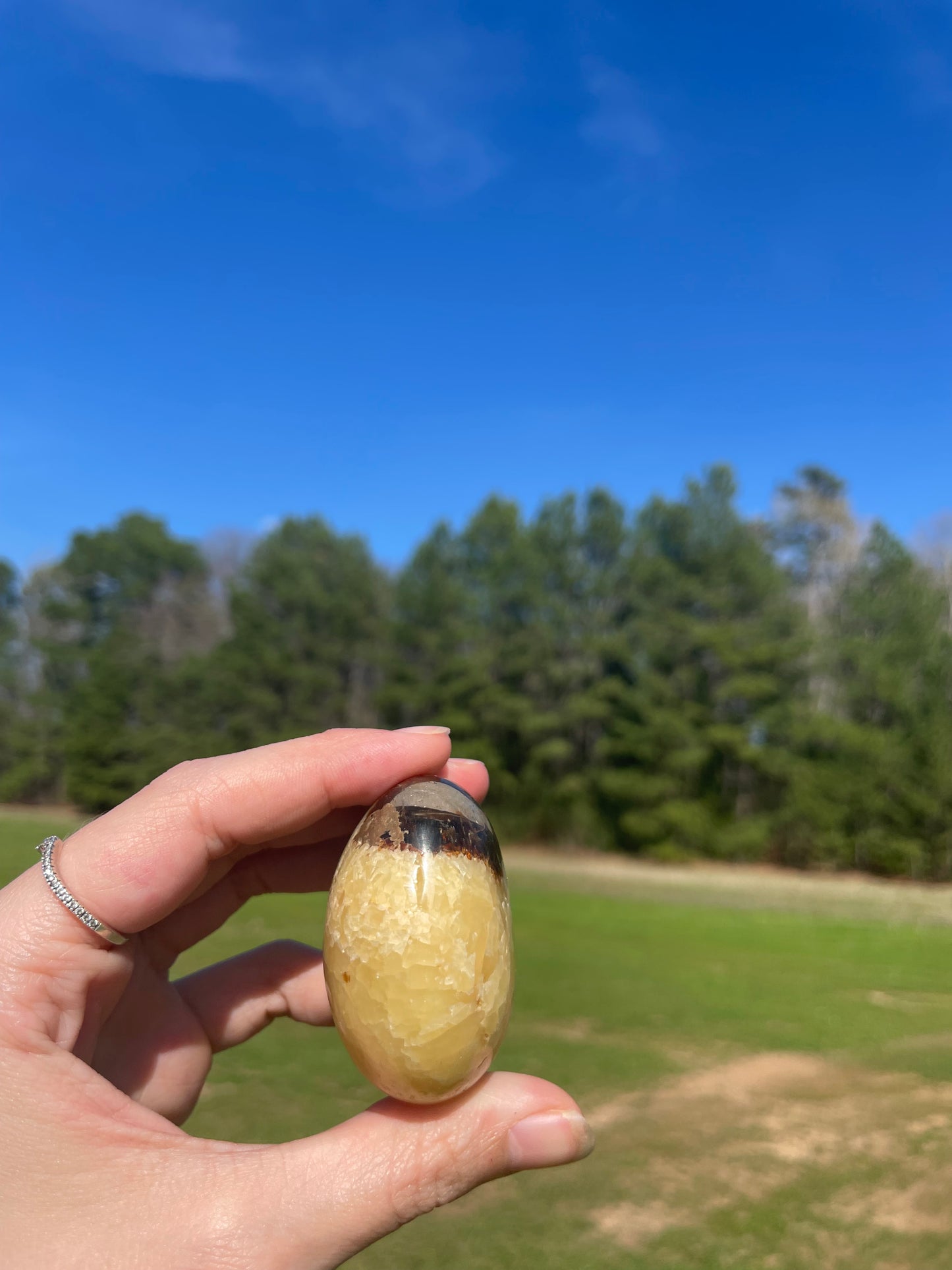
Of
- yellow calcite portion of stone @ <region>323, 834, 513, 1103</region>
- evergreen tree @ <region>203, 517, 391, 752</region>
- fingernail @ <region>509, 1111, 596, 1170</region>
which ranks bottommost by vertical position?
fingernail @ <region>509, 1111, 596, 1170</region>

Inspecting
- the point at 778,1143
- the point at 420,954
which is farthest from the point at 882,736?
the point at 420,954

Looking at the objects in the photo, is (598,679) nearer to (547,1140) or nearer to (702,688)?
(702,688)

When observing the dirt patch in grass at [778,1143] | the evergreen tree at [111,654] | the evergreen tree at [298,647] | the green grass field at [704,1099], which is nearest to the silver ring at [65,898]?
the green grass field at [704,1099]

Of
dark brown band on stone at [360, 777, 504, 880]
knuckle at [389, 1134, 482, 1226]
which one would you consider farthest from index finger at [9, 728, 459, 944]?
knuckle at [389, 1134, 482, 1226]

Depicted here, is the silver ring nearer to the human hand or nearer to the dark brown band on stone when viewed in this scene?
the human hand

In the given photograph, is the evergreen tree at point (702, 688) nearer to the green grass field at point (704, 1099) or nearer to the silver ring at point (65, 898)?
the green grass field at point (704, 1099)
